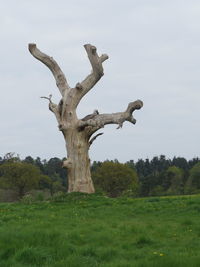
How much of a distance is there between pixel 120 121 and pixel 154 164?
109425 mm

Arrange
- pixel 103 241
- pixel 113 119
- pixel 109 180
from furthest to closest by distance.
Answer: pixel 109 180
pixel 113 119
pixel 103 241

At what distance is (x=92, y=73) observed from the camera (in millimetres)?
21438

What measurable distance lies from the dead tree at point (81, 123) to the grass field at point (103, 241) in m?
A: 6.98

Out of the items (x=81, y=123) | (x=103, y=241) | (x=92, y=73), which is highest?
(x=92, y=73)

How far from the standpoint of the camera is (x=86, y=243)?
28.8 feet

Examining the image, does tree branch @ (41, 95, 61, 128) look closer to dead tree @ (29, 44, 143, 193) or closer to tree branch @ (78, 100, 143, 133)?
dead tree @ (29, 44, 143, 193)

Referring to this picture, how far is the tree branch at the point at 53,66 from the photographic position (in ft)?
71.9

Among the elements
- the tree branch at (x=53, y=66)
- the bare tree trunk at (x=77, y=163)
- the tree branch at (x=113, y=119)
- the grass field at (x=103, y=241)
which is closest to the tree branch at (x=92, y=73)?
the tree branch at (x=53, y=66)

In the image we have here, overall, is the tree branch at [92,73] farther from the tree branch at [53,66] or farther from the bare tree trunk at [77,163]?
the bare tree trunk at [77,163]

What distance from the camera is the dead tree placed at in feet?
67.3

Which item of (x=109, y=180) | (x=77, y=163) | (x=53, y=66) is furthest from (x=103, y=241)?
(x=109, y=180)

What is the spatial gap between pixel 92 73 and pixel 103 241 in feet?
44.4

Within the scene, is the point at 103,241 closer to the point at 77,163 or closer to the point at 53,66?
the point at 77,163

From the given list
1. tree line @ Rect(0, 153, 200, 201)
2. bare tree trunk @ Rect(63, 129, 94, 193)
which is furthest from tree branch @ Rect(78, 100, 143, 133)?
tree line @ Rect(0, 153, 200, 201)
